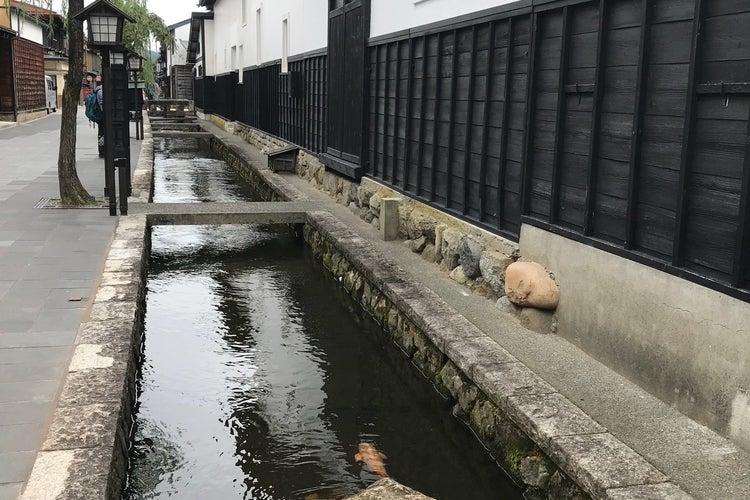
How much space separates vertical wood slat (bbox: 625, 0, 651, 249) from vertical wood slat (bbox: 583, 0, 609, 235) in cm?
43

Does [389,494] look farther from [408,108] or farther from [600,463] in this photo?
[408,108]

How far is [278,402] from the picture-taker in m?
5.66

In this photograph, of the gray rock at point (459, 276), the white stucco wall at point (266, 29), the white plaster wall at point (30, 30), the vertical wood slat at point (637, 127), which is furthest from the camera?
the white plaster wall at point (30, 30)

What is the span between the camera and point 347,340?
7.17m

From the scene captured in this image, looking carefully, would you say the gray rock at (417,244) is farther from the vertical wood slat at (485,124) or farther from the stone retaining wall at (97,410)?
the stone retaining wall at (97,410)

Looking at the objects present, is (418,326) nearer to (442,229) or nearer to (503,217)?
(503,217)

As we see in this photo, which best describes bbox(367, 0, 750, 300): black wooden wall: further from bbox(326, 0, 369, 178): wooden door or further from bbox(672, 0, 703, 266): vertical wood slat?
bbox(326, 0, 369, 178): wooden door

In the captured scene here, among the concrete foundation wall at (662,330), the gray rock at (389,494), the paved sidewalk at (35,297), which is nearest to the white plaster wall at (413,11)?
the concrete foundation wall at (662,330)

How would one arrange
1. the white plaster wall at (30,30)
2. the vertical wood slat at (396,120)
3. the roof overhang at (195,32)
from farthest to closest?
the roof overhang at (195,32) → the white plaster wall at (30,30) → the vertical wood slat at (396,120)

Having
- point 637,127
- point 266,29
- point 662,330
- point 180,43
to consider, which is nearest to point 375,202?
point 637,127

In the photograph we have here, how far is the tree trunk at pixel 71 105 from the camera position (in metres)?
10.8

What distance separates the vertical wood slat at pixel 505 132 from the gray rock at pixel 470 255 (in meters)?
0.32

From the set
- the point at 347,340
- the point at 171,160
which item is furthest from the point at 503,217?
the point at 171,160

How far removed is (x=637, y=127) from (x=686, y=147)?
53 cm
